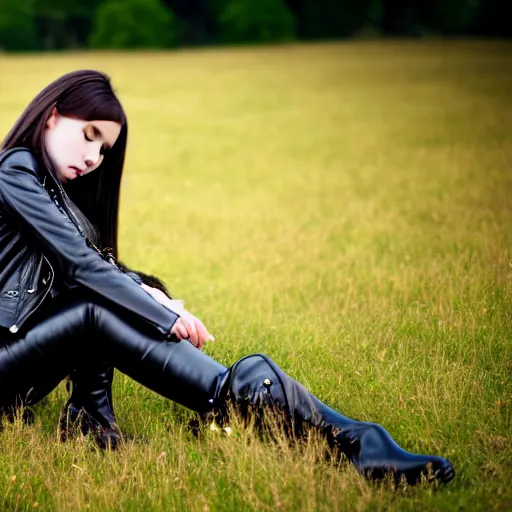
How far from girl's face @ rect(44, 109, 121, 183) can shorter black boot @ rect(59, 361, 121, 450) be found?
909 mm

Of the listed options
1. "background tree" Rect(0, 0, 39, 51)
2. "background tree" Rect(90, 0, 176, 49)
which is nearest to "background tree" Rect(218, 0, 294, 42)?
"background tree" Rect(90, 0, 176, 49)

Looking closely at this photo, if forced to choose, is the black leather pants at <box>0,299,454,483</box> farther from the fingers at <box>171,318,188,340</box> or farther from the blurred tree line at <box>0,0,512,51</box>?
the blurred tree line at <box>0,0,512,51</box>

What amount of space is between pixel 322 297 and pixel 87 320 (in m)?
3.02

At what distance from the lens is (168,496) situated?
3137 millimetres

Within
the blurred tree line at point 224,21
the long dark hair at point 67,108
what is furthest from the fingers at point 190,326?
the blurred tree line at point 224,21

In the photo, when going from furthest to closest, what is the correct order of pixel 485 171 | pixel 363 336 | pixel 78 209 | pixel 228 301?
pixel 485 171
pixel 228 301
pixel 363 336
pixel 78 209

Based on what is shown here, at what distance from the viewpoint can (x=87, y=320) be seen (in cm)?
329

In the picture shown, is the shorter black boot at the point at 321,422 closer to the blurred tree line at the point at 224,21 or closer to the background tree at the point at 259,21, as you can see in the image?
the blurred tree line at the point at 224,21

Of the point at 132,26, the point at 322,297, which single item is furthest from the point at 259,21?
the point at 322,297

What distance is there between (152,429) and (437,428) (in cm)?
132

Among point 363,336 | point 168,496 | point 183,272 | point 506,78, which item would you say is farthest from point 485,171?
point 506,78

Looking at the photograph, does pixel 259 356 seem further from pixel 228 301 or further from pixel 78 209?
pixel 228 301

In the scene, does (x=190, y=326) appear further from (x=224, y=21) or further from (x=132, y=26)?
(x=224, y=21)

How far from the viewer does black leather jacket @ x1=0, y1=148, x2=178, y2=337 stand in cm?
325
